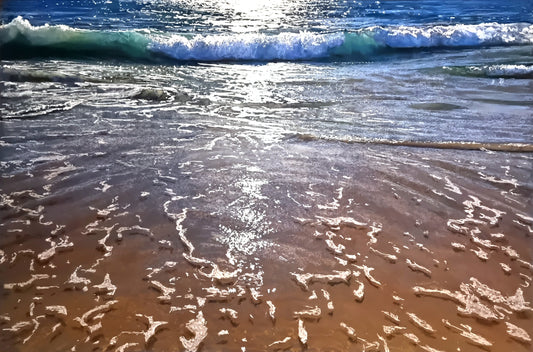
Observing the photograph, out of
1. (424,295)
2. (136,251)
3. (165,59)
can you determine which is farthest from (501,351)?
(165,59)

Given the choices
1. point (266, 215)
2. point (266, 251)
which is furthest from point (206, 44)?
point (266, 251)

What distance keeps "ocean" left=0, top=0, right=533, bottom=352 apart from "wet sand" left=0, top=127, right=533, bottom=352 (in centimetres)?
1

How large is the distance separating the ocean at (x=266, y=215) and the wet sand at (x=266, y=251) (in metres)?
0.01

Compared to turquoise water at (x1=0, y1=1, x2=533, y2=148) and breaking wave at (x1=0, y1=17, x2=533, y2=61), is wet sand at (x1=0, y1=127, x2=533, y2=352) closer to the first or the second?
turquoise water at (x1=0, y1=1, x2=533, y2=148)

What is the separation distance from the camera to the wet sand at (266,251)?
2.33 metres

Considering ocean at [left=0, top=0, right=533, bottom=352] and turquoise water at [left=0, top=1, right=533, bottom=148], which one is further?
turquoise water at [left=0, top=1, right=533, bottom=148]

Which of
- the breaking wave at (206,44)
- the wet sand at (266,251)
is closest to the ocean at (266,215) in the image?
the wet sand at (266,251)

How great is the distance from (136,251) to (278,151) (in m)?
2.31

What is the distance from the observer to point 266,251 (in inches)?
119

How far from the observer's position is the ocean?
238 cm

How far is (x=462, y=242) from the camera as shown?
124 inches

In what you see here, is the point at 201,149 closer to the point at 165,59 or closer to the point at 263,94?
the point at 263,94

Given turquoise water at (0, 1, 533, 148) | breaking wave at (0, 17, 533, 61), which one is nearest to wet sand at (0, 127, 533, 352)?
turquoise water at (0, 1, 533, 148)

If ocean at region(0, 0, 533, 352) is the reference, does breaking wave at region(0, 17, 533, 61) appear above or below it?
above
